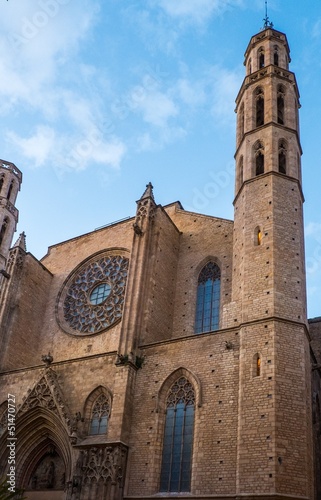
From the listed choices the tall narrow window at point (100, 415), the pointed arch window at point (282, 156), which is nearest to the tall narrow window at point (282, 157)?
the pointed arch window at point (282, 156)

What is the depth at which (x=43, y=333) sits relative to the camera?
73.8 feet

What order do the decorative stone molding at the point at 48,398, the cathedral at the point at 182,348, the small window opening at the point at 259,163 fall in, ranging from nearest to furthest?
the cathedral at the point at 182,348
the decorative stone molding at the point at 48,398
the small window opening at the point at 259,163

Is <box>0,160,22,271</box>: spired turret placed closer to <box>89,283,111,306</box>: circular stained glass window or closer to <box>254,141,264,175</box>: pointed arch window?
<box>89,283,111,306</box>: circular stained glass window

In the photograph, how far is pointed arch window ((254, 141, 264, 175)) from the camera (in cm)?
1946

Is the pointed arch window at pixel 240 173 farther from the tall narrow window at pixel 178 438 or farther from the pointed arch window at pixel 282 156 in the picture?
the tall narrow window at pixel 178 438

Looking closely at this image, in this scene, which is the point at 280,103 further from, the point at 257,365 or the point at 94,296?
the point at 257,365

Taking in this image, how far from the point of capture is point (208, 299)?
19.7 meters

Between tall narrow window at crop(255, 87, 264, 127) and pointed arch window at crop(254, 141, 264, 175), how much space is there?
1355 millimetres

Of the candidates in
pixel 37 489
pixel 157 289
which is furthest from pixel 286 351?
pixel 37 489

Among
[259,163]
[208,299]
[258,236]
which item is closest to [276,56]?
[259,163]

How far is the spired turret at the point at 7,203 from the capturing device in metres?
29.8

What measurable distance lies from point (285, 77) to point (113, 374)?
43.7ft

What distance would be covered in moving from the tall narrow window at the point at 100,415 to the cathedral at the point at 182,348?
0.05 meters

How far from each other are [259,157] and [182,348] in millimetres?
7629
